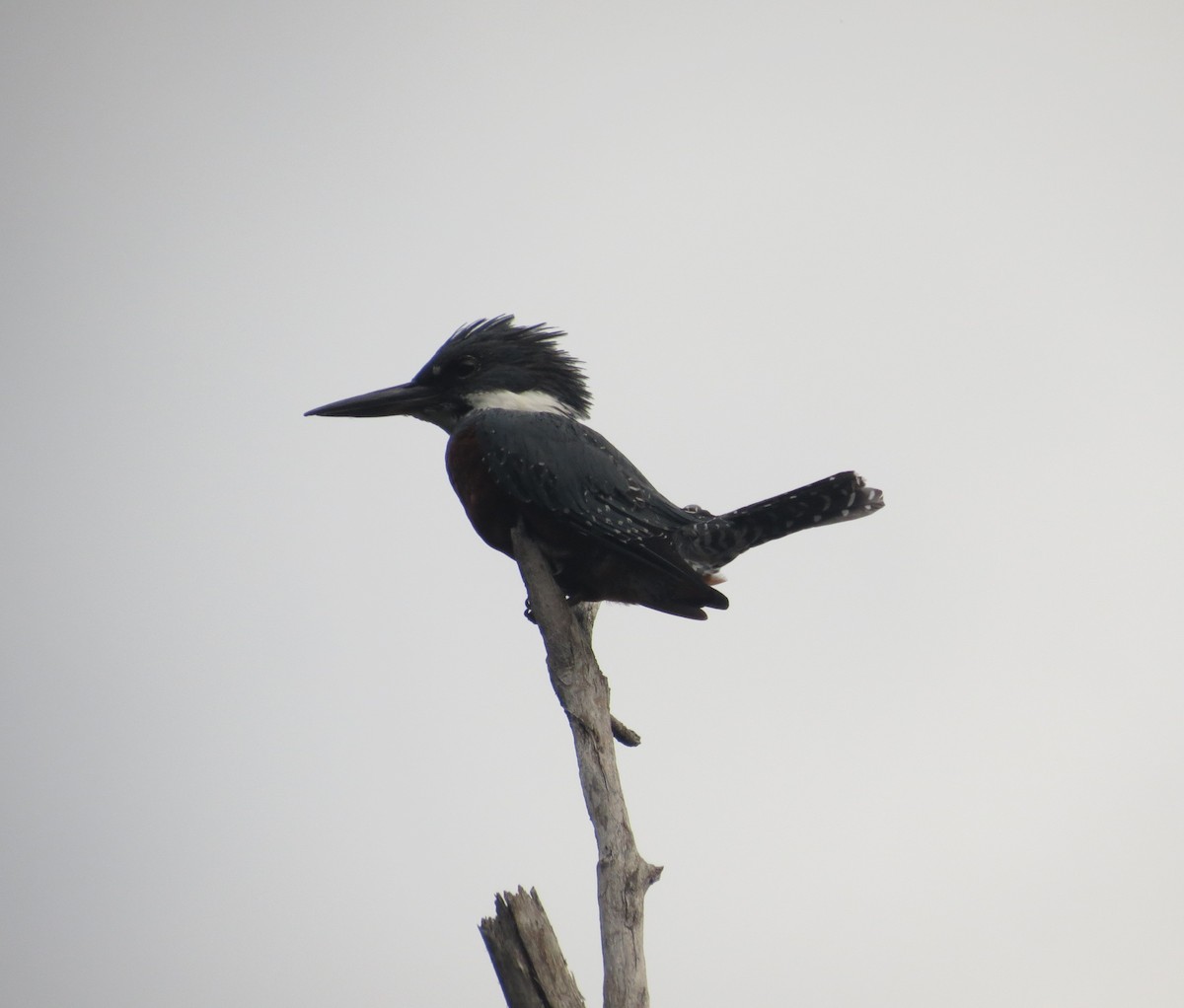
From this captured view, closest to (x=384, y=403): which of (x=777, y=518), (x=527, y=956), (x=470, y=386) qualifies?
(x=470, y=386)

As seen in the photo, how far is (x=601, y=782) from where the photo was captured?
3.17 metres

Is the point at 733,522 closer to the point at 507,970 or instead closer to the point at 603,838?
the point at 603,838

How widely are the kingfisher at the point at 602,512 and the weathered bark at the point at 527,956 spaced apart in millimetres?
1263

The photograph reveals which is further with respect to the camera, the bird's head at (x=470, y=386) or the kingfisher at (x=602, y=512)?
the bird's head at (x=470, y=386)

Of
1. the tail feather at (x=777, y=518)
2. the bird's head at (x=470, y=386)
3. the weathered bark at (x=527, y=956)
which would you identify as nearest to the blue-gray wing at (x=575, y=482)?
the tail feather at (x=777, y=518)

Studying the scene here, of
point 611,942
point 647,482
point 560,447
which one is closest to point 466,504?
point 560,447

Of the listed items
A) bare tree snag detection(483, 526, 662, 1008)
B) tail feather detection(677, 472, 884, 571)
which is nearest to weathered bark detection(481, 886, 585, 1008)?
bare tree snag detection(483, 526, 662, 1008)

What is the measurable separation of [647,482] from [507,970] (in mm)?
2118

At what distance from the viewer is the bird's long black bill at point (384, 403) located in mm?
4789

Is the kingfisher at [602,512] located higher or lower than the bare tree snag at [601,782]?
higher

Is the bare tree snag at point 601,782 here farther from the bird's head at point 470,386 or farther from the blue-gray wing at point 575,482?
the bird's head at point 470,386

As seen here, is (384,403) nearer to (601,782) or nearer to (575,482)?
(575,482)

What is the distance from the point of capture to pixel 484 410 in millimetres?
4426

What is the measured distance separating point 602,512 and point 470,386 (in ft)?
3.60
